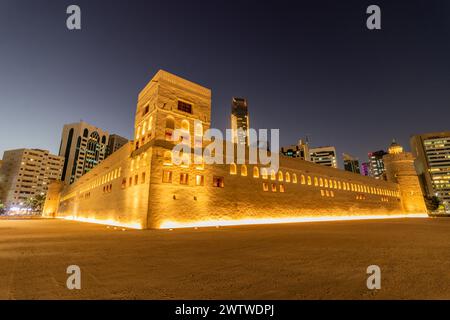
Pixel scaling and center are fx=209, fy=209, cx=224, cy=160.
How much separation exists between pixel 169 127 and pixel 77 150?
12668cm

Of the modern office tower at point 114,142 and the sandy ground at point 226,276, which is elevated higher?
the modern office tower at point 114,142

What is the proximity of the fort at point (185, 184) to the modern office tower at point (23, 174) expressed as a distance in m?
98.0

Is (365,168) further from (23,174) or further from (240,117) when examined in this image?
(23,174)

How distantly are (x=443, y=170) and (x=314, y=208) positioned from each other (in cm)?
11813

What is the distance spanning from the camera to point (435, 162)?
335 feet

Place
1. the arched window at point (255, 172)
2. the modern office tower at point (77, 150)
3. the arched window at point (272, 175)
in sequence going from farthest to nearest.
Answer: the modern office tower at point (77, 150) → the arched window at point (272, 175) → the arched window at point (255, 172)

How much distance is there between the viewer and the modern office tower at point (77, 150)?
117 meters

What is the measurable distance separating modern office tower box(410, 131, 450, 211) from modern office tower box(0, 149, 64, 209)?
604 feet

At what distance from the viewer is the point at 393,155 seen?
159 feet

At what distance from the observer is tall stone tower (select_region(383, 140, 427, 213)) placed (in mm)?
45875

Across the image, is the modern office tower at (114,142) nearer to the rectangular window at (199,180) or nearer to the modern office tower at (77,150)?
the modern office tower at (77,150)

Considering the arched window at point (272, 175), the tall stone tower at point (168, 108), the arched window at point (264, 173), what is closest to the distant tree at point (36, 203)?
the tall stone tower at point (168, 108)

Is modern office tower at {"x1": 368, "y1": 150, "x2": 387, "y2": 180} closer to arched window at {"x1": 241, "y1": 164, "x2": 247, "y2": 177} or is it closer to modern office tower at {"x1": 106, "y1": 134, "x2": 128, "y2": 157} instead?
arched window at {"x1": 241, "y1": 164, "x2": 247, "y2": 177}
